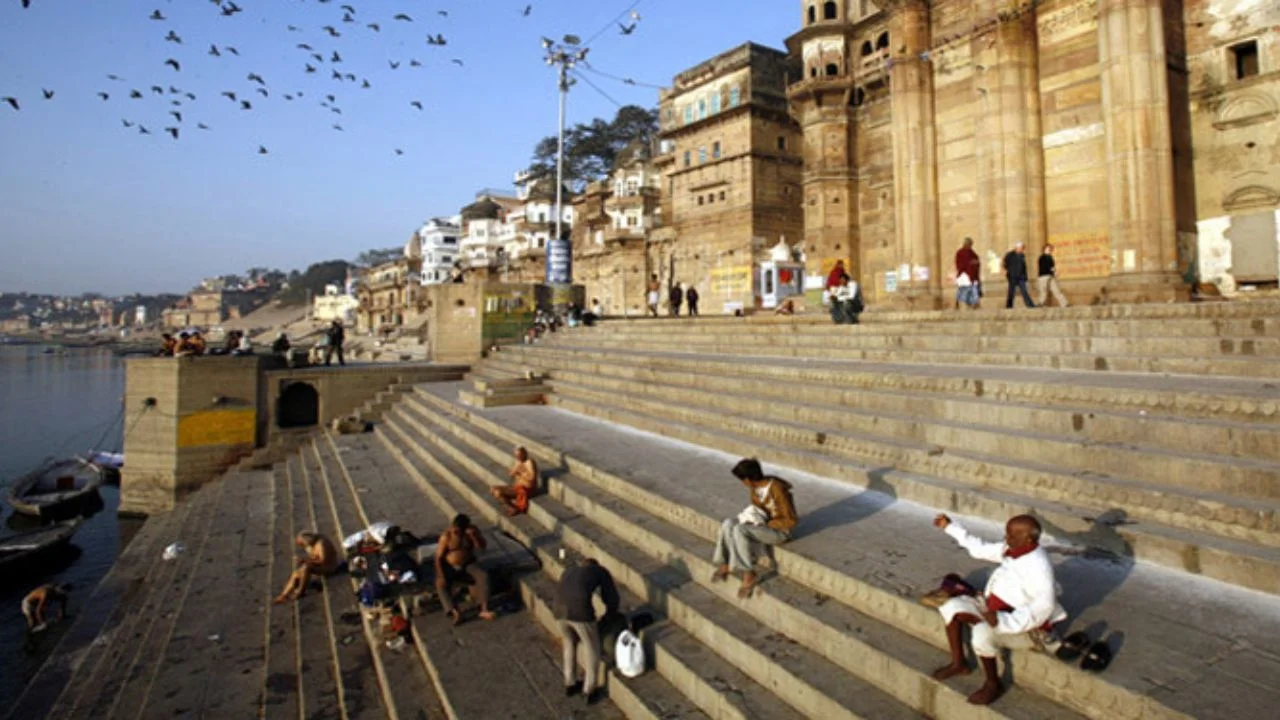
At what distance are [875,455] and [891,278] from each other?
19.8m

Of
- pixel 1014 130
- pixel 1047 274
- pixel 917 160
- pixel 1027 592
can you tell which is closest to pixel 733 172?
pixel 917 160

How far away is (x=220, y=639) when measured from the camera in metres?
7.13

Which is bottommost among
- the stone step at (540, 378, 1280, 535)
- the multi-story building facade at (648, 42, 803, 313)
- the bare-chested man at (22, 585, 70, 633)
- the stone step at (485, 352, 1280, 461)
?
the bare-chested man at (22, 585, 70, 633)

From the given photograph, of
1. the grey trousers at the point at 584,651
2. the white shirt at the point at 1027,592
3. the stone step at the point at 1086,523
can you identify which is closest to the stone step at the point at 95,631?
the grey trousers at the point at 584,651

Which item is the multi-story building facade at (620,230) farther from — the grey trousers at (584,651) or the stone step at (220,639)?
the grey trousers at (584,651)

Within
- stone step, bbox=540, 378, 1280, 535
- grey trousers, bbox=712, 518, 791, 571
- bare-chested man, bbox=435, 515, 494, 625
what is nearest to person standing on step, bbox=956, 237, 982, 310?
stone step, bbox=540, 378, 1280, 535

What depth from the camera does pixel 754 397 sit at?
9.36 m

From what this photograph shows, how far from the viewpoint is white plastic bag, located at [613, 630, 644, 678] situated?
4.57 meters

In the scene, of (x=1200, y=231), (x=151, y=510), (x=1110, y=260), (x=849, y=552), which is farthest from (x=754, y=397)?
(x=151, y=510)

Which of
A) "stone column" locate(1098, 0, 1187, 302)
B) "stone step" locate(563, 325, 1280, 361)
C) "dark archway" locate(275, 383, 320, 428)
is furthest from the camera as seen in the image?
"dark archway" locate(275, 383, 320, 428)

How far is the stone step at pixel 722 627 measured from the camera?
145 inches

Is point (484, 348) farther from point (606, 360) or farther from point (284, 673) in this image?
point (284, 673)

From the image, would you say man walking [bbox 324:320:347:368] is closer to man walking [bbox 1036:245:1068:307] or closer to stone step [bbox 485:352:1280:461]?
stone step [bbox 485:352:1280:461]

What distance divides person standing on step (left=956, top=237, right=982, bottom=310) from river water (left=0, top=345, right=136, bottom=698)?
1599 cm
